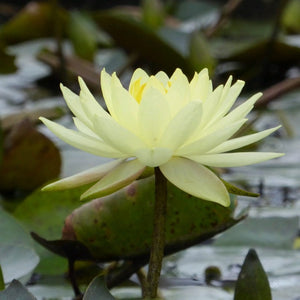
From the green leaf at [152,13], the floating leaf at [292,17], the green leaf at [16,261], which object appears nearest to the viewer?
the green leaf at [16,261]

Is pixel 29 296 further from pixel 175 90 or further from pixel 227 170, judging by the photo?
pixel 227 170

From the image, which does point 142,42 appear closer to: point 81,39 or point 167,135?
point 81,39

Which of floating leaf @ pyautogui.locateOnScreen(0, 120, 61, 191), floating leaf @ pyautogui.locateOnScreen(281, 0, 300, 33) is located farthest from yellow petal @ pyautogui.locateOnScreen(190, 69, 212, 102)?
floating leaf @ pyautogui.locateOnScreen(281, 0, 300, 33)

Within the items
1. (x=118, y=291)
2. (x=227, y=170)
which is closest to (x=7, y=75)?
(x=227, y=170)

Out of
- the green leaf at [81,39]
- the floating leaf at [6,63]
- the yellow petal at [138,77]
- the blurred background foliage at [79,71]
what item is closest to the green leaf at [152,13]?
the blurred background foliage at [79,71]

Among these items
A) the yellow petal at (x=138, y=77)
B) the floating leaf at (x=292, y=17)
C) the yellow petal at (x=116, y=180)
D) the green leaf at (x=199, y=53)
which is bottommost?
the yellow petal at (x=116, y=180)

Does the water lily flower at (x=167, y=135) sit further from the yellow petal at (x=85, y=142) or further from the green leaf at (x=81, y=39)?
the green leaf at (x=81, y=39)

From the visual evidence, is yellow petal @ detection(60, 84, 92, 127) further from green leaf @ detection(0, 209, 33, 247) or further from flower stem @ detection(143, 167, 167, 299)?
green leaf @ detection(0, 209, 33, 247)
